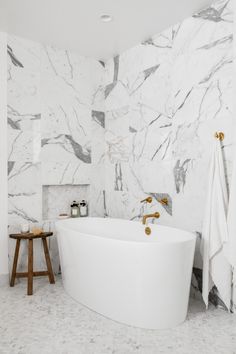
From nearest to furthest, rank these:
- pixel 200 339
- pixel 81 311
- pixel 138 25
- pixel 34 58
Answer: pixel 200 339 < pixel 81 311 < pixel 138 25 < pixel 34 58

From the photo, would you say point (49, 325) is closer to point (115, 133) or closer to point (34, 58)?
point (115, 133)

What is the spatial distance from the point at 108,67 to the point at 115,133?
890mm

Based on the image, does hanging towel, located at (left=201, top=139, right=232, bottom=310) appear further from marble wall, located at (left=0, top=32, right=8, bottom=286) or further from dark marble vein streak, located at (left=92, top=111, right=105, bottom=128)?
marble wall, located at (left=0, top=32, right=8, bottom=286)

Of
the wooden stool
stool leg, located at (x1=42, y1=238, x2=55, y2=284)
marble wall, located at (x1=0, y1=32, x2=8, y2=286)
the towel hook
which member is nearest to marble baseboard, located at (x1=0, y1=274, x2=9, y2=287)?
marble wall, located at (x1=0, y1=32, x2=8, y2=286)

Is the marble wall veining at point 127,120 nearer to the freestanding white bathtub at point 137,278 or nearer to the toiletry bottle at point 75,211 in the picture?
the toiletry bottle at point 75,211

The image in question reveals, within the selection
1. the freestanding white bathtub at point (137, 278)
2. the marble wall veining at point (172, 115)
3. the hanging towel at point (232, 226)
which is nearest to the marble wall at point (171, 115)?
the marble wall veining at point (172, 115)

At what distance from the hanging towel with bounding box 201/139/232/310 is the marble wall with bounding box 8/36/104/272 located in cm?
178

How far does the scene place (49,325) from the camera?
7.88 feet

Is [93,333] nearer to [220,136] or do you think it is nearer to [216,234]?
[216,234]

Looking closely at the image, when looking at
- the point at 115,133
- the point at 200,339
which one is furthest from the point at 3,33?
the point at 200,339

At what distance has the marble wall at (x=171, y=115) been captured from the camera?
2738mm

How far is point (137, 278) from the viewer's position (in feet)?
7.51

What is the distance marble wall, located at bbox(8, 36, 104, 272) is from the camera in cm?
346

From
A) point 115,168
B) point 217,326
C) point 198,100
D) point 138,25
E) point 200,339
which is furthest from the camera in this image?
point 115,168
